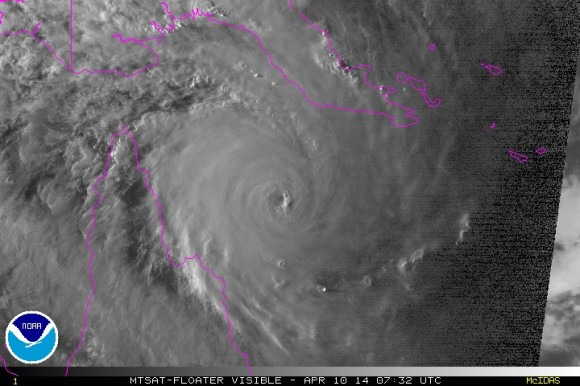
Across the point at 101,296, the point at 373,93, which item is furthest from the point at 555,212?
the point at 101,296

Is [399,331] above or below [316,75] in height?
below

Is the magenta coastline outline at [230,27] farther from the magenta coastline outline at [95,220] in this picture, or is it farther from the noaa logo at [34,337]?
the noaa logo at [34,337]

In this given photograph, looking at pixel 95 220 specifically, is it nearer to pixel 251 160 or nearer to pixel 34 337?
pixel 34 337

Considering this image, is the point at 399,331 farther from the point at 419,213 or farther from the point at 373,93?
the point at 373,93

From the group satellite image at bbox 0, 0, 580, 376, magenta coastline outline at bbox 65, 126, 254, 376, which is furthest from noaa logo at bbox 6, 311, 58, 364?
magenta coastline outline at bbox 65, 126, 254, 376

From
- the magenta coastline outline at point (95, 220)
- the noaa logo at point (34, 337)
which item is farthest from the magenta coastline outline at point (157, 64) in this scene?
the noaa logo at point (34, 337)

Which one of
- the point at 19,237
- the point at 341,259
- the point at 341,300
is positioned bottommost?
the point at 19,237
